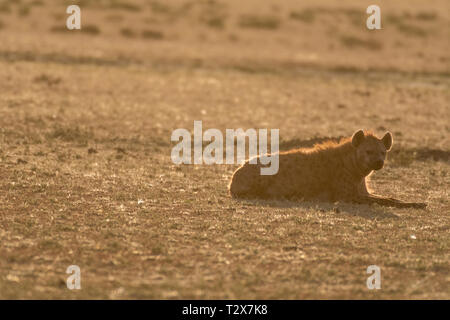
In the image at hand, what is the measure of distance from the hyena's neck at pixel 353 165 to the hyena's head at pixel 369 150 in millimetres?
48

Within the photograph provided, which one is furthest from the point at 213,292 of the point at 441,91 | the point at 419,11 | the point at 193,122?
the point at 419,11

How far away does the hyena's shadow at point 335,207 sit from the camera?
9148 mm

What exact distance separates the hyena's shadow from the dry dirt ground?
0.12 feet

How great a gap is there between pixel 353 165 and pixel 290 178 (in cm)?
75

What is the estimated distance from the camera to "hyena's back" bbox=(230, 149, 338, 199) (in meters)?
9.42

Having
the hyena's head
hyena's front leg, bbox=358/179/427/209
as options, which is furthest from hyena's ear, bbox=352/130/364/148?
hyena's front leg, bbox=358/179/427/209

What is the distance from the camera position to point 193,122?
1627 centimetres

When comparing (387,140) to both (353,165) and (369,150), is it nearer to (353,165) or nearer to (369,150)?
(369,150)

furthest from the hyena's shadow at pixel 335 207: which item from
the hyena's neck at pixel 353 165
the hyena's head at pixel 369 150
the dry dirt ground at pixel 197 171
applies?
the hyena's head at pixel 369 150

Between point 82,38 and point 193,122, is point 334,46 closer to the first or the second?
point 82,38

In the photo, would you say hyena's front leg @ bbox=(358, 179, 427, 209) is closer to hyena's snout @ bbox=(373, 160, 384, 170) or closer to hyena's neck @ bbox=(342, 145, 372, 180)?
hyena's neck @ bbox=(342, 145, 372, 180)

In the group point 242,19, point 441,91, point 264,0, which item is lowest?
point 441,91

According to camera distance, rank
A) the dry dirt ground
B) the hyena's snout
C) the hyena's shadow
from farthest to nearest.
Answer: the hyena's snout
the hyena's shadow
the dry dirt ground

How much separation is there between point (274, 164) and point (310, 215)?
0.77 m
